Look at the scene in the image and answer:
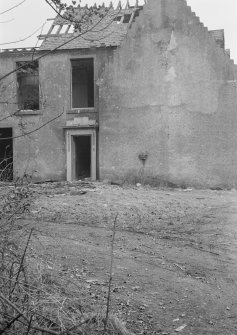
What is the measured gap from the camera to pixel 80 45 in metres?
19.7

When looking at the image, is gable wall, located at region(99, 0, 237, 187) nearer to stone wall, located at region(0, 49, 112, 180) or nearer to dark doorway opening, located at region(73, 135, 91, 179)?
stone wall, located at region(0, 49, 112, 180)

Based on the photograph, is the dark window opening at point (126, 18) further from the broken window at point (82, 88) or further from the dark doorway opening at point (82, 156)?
the dark doorway opening at point (82, 156)

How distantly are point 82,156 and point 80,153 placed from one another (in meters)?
0.26

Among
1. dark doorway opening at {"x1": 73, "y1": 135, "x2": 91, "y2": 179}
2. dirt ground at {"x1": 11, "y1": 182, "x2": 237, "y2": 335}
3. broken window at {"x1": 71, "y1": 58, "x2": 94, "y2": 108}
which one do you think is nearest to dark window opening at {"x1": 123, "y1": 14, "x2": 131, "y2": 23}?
broken window at {"x1": 71, "y1": 58, "x2": 94, "y2": 108}

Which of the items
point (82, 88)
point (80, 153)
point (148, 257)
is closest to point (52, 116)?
point (80, 153)

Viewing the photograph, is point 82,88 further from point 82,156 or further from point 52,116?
point 82,156

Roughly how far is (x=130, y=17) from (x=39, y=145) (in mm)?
7311

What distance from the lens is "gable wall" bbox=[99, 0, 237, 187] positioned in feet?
58.5

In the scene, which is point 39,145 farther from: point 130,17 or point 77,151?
point 130,17

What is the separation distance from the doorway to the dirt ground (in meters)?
5.72

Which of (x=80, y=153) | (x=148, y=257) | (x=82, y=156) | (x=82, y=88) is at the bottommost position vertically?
(x=148, y=257)

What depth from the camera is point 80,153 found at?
2061 cm

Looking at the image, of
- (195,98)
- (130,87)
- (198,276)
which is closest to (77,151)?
(130,87)

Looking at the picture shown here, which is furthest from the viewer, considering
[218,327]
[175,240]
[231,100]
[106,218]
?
[231,100]
